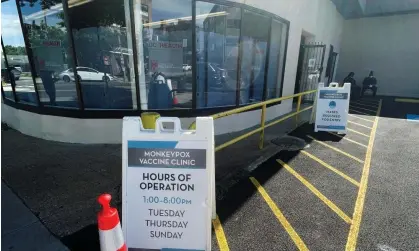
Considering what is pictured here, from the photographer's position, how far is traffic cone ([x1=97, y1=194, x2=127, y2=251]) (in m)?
1.92

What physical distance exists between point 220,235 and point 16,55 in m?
7.05

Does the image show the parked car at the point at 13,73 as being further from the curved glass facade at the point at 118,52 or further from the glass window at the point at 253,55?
the glass window at the point at 253,55

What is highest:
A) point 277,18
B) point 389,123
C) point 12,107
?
point 277,18

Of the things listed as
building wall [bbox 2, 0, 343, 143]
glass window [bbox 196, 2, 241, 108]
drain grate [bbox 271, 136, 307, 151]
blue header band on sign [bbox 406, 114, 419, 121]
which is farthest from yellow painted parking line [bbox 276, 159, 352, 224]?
blue header band on sign [bbox 406, 114, 419, 121]

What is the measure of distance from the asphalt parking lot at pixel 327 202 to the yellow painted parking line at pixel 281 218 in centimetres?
1

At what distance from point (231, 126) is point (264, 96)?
6.53ft

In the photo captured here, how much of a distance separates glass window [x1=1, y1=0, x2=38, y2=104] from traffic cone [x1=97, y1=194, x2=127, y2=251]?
572 centimetres

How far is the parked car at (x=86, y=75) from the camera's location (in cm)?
563

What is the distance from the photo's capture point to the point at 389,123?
850 centimetres

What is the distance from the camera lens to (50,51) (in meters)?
5.80

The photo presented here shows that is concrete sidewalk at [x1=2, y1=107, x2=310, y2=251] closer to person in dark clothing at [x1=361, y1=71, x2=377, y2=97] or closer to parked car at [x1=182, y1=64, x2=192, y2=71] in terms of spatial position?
parked car at [x1=182, y1=64, x2=192, y2=71]

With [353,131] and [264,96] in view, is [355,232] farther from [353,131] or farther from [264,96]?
[264,96]

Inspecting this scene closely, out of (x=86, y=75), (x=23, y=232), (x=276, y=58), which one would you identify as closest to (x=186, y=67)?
(x=86, y=75)

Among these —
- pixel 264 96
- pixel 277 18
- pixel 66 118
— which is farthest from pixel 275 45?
pixel 66 118
